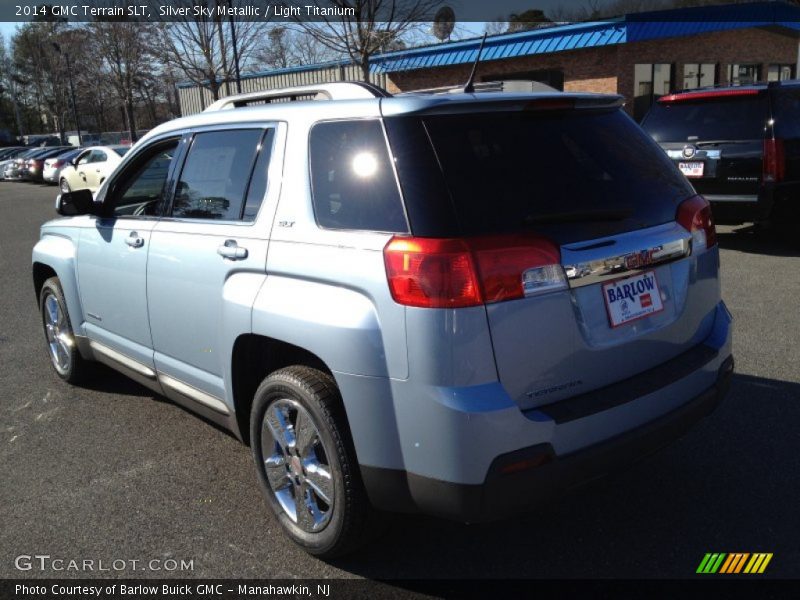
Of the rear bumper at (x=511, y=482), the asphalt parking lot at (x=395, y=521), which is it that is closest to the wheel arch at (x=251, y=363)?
the asphalt parking lot at (x=395, y=521)

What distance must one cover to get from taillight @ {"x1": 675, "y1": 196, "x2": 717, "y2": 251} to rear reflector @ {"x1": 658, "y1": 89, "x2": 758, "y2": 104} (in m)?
5.86

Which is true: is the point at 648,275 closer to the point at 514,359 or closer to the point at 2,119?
Result: the point at 514,359

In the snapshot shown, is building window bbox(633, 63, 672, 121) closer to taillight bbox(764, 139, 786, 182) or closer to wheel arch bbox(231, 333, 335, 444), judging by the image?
taillight bbox(764, 139, 786, 182)

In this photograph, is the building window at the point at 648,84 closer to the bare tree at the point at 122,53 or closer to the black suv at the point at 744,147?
the black suv at the point at 744,147

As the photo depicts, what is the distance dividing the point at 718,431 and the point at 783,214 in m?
5.20

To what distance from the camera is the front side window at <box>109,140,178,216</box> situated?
3979mm

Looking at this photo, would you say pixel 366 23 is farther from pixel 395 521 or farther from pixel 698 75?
pixel 395 521

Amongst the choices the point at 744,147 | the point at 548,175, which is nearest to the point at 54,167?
the point at 744,147

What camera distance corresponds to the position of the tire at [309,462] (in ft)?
8.73

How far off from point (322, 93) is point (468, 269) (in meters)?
1.38

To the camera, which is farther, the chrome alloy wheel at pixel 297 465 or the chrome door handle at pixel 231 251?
the chrome door handle at pixel 231 251

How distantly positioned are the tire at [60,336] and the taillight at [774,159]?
23.6ft

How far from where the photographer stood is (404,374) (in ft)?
7.81

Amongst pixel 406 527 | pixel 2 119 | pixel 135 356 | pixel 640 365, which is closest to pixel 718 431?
pixel 640 365
